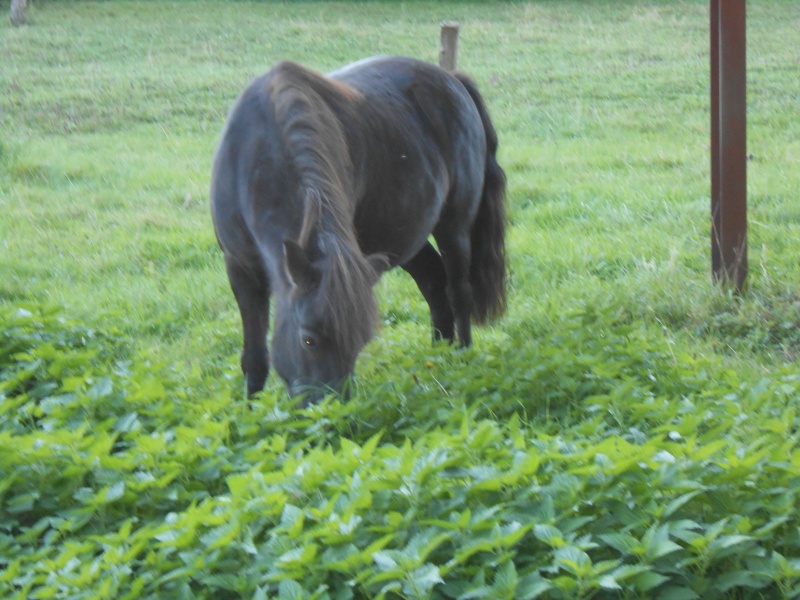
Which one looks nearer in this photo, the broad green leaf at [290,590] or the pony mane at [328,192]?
the broad green leaf at [290,590]

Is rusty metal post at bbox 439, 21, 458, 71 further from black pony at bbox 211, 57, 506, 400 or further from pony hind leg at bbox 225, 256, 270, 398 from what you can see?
pony hind leg at bbox 225, 256, 270, 398

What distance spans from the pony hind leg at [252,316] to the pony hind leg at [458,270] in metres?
1.39

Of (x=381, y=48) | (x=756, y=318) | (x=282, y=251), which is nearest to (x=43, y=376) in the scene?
(x=282, y=251)

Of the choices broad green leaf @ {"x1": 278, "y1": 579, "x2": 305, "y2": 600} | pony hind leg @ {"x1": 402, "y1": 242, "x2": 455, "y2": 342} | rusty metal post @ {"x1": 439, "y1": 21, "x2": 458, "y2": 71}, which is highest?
rusty metal post @ {"x1": 439, "y1": 21, "x2": 458, "y2": 71}

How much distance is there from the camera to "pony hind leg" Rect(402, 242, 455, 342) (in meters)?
5.80

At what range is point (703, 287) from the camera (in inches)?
232

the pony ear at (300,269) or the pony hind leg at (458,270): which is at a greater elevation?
the pony ear at (300,269)

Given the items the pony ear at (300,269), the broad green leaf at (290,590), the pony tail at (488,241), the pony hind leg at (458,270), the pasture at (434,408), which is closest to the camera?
the broad green leaf at (290,590)

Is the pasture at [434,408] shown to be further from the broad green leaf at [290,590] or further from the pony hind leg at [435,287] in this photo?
the pony hind leg at [435,287]

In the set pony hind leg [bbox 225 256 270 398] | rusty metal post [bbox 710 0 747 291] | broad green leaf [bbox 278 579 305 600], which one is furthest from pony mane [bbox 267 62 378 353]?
rusty metal post [bbox 710 0 747 291]

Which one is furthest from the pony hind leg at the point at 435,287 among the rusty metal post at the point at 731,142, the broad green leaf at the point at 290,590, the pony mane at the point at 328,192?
the broad green leaf at the point at 290,590

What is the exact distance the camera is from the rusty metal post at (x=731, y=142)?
589 cm

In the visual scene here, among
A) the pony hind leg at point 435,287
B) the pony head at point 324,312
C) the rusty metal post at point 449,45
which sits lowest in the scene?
the pony hind leg at point 435,287

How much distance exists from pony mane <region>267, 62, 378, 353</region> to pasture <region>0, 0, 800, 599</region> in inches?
13.8
